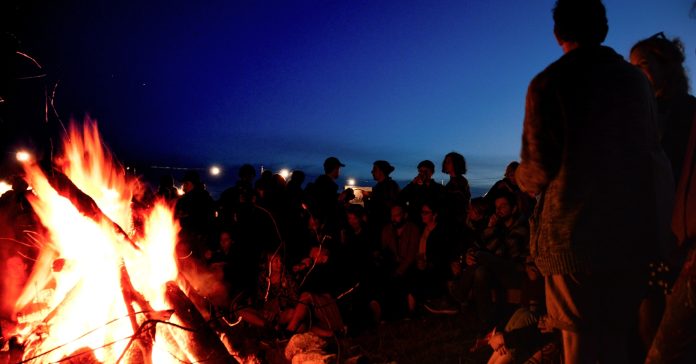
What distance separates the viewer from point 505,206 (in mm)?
5738

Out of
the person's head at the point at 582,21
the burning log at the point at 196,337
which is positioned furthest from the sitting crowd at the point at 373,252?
the person's head at the point at 582,21

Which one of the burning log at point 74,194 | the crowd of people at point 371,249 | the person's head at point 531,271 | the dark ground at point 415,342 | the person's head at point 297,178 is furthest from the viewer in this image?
the person's head at point 297,178

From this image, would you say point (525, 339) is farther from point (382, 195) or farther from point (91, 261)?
point (382, 195)

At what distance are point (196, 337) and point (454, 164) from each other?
5.70m

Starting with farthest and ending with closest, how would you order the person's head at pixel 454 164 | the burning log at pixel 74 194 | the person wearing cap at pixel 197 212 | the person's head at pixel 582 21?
the person wearing cap at pixel 197 212 < the person's head at pixel 454 164 < the burning log at pixel 74 194 < the person's head at pixel 582 21

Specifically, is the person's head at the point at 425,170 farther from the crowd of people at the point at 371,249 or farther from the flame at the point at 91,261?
the flame at the point at 91,261

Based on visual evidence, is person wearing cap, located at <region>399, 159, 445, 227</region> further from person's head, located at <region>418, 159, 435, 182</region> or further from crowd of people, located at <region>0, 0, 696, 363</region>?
crowd of people, located at <region>0, 0, 696, 363</region>

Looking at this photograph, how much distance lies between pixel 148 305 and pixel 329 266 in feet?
11.6

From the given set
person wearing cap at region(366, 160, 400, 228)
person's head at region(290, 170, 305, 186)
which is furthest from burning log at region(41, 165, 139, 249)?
person wearing cap at region(366, 160, 400, 228)

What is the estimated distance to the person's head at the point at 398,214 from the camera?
25.3 ft

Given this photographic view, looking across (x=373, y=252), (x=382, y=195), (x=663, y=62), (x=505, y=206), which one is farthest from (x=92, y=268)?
(x=382, y=195)

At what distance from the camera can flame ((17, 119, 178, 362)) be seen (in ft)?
10.4

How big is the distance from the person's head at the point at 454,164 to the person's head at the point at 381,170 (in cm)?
116

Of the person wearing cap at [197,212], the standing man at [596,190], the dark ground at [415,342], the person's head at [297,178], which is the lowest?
the dark ground at [415,342]
